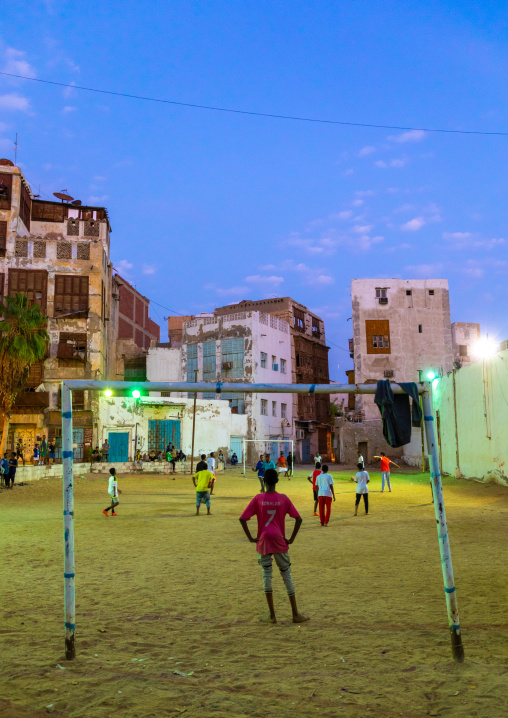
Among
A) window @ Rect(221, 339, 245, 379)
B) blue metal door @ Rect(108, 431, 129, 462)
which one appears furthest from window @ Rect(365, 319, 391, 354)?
blue metal door @ Rect(108, 431, 129, 462)

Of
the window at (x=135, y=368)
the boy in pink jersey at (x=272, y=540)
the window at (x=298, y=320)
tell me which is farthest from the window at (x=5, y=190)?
the boy in pink jersey at (x=272, y=540)

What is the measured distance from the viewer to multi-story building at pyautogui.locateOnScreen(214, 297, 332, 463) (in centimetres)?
5981

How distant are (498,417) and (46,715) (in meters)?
21.6

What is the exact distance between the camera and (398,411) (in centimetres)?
652

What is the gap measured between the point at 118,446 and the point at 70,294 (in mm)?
12530

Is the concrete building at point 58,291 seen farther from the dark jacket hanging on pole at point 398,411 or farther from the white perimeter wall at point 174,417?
the dark jacket hanging on pole at point 398,411

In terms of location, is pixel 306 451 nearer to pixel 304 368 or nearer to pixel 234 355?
pixel 304 368

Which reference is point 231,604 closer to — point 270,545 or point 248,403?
point 270,545

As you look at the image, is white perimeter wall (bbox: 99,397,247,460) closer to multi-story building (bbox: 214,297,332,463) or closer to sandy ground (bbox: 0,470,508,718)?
multi-story building (bbox: 214,297,332,463)

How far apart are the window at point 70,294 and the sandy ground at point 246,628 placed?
3173 cm

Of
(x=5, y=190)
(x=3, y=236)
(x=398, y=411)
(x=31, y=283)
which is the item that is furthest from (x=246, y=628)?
(x=5, y=190)

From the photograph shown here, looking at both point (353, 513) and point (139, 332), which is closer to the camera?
point (353, 513)

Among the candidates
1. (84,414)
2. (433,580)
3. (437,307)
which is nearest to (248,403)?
(84,414)

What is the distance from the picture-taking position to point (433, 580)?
8766 millimetres
